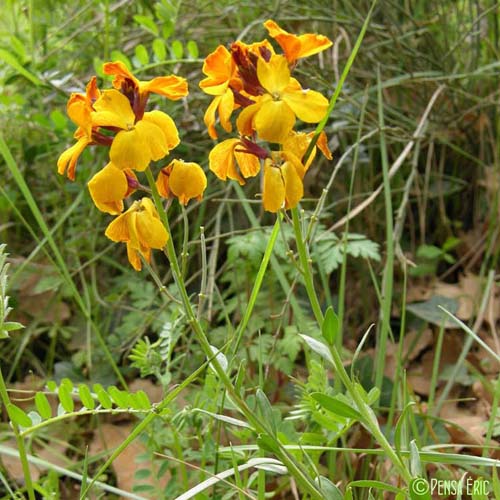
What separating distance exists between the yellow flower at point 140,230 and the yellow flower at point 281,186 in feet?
0.39

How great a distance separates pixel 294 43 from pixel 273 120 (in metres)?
0.10

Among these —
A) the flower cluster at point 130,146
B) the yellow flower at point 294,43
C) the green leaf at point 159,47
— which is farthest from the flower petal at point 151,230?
the green leaf at point 159,47

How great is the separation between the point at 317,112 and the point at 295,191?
9 centimetres

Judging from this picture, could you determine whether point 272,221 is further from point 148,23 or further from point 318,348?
point 318,348

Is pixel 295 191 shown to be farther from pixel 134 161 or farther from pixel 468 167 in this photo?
pixel 468 167

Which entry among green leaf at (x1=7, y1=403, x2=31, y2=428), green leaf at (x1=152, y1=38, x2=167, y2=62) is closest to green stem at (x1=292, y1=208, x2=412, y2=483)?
green leaf at (x1=7, y1=403, x2=31, y2=428)

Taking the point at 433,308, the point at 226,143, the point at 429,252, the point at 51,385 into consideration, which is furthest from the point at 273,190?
the point at 429,252

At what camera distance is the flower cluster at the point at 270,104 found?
31.6 inches

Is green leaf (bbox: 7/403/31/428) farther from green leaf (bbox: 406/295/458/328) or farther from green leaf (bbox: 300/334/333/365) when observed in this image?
green leaf (bbox: 406/295/458/328)

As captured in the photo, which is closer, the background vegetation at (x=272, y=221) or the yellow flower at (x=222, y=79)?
the yellow flower at (x=222, y=79)

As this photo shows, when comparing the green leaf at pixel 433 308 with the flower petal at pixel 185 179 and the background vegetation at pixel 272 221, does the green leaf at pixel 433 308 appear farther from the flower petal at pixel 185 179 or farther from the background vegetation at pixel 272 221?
the flower petal at pixel 185 179

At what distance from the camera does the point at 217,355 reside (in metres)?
0.90

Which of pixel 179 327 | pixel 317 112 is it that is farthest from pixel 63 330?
pixel 317 112

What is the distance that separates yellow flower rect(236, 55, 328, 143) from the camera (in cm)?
79
